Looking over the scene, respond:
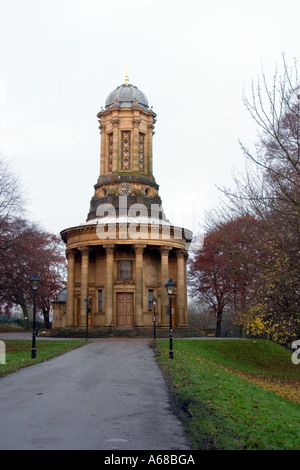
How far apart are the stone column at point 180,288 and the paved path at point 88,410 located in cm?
2783

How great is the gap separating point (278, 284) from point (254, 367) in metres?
13.1

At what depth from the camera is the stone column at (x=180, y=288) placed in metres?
45.7

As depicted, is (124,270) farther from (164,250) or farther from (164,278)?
(164,250)

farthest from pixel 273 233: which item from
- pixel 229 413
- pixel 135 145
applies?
pixel 135 145

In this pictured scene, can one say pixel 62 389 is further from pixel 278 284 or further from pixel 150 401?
pixel 278 284

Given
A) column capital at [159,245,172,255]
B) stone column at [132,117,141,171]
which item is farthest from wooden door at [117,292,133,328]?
stone column at [132,117,141,171]

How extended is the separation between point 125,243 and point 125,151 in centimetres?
1227

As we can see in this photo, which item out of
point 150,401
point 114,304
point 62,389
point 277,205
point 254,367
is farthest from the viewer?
point 114,304

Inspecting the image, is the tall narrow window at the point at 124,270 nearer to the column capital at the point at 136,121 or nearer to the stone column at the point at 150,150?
the stone column at the point at 150,150

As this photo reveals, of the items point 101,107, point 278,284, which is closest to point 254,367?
point 278,284

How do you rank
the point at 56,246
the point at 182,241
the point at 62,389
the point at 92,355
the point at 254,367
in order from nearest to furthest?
1. the point at 62,389
2. the point at 92,355
3. the point at 254,367
4. the point at 182,241
5. the point at 56,246

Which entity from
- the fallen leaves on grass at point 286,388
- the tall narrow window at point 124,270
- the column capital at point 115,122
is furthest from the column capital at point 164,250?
the fallen leaves on grass at point 286,388

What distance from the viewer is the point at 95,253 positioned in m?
47.4

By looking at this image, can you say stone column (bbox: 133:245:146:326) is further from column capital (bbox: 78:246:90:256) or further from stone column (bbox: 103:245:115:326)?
column capital (bbox: 78:246:90:256)
